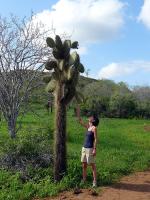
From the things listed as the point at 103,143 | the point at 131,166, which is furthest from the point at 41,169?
the point at 103,143

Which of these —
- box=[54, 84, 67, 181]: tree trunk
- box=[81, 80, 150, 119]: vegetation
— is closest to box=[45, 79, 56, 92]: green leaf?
box=[54, 84, 67, 181]: tree trunk

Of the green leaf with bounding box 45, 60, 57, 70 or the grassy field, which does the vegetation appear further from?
the green leaf with bounding box 45, 60, 57, 70

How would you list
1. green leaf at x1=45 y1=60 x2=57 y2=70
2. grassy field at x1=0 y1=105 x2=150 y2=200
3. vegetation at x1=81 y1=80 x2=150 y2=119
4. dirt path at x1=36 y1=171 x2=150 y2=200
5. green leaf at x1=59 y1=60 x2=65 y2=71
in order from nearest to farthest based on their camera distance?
dirt path at x1=36 y1=171 x2=150 y2=200
grassy field at x1=0 y1=105 x2=150 y2=200
green leaf at x1=59 y1=60 x2=65 y2=71
green leaf at x1=45 y1=60 x2=57 y2=70
vegetation at x1=81 y1=80 x2=150 y2=119

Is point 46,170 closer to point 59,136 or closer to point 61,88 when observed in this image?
point 59,136

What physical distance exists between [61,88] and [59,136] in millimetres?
1229

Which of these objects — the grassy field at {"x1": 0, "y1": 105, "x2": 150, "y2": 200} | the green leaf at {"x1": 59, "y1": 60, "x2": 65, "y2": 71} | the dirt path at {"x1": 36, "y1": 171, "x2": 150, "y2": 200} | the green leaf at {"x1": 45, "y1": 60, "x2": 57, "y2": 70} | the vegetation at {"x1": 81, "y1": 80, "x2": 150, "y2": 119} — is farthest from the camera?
the vegetation at {"x1": 81, "y1": 80, "x2": 150, "y2": 119}

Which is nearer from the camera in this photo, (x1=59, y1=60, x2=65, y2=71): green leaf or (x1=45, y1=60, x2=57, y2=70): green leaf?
(x1=59, y1=60, x2=65, y2=71): green leaf

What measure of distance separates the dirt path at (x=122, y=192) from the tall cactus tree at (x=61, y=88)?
1.12m

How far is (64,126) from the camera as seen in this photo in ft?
39.4

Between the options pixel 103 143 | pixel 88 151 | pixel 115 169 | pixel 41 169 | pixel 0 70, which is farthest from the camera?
pixel 103 143

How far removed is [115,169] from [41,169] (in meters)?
2.58

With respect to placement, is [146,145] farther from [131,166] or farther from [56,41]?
[56,41]

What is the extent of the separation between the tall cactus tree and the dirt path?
3.69 feet

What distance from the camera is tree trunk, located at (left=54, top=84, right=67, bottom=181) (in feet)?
39.3
